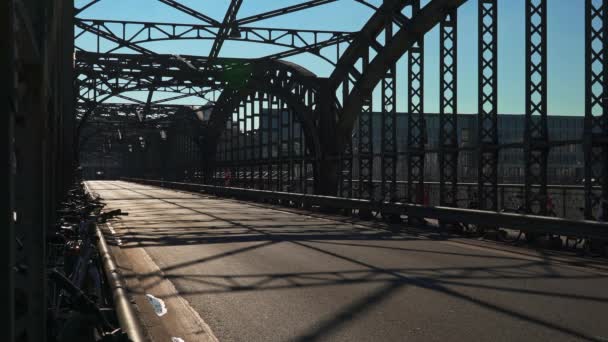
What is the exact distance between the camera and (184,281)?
32.1ft

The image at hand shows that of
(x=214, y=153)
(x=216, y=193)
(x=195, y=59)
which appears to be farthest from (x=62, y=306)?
(x=214, y=153)

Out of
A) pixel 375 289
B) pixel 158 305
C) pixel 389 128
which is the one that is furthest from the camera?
pixel 389 128

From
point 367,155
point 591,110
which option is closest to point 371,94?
point 367,155

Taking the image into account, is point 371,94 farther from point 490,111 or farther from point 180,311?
point 180,311

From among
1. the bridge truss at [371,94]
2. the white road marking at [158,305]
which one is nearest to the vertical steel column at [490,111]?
the bridge truss at [371,94]

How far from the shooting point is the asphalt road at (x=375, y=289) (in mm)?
6664

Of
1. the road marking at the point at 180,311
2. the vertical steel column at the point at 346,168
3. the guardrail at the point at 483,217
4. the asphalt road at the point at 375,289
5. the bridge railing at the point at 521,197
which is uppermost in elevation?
the vertical steel column at the point at 346,168

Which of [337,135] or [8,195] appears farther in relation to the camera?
[337,135]

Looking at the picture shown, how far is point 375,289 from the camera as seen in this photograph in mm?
8867

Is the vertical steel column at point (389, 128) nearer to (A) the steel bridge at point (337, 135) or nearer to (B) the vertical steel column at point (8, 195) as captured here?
(A) the steel bridge at point (337, 135)

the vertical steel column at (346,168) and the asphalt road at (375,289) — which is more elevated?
the vertical steel column at (346,168)

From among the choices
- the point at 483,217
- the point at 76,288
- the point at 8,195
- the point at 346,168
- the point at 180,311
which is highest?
the point at 346,168

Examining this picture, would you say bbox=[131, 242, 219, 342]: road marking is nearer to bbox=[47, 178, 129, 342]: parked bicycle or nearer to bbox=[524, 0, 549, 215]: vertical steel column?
bbox=[47, 178, 129, 342]: parked bicycle

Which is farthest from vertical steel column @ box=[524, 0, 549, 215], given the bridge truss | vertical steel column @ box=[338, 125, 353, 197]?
vertical steel column @ box=[338, 125, 353, 197]
